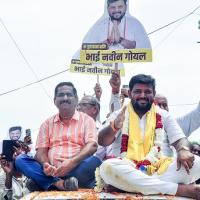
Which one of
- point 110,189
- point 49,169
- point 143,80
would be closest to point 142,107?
point 143,80

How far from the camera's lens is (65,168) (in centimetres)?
515

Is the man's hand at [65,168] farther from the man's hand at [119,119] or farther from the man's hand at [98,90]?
the man's hand at [98,90]

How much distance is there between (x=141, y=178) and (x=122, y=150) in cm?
56

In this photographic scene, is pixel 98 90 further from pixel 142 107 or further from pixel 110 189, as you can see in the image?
pixel 110 189

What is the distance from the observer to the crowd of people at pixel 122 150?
4543mm

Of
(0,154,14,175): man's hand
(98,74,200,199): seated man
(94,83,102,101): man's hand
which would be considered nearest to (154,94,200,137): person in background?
(98,74,200,199): seated man

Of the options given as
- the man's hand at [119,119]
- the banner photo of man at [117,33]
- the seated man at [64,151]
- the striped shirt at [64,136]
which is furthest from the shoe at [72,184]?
the banner photo of man at [117,33]

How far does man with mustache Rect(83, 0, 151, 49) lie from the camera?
790cm

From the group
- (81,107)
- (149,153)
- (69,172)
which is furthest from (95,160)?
(81,107)

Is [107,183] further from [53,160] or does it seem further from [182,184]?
[53,160]

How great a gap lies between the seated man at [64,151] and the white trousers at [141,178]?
469 millimetres

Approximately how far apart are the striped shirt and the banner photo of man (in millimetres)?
2386

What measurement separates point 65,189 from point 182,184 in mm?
1069

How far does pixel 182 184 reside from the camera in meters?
4.57
